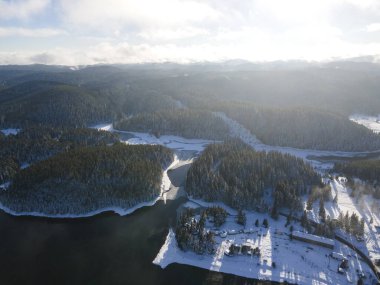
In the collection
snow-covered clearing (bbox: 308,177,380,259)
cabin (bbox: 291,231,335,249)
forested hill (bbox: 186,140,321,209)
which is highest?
forested hill (bbox: 186,140,321,209)

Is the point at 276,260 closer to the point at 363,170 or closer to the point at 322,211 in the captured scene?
the point at 322,211

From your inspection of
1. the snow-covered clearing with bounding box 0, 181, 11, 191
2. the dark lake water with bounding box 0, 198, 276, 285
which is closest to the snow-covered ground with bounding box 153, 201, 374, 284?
the dark lake water with bounding box 0, 198, 276, 285

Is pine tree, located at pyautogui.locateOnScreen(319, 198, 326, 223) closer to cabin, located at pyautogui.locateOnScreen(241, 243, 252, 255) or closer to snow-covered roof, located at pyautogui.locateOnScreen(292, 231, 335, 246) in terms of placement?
snow-covered roof, located at pyautogui.locateOnScreen(292, 231, 335, 246)

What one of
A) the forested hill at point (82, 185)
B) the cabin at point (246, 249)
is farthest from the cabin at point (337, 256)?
the forested hill at point (82, 185)

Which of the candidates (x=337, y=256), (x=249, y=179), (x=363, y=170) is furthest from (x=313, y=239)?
(x=363, y=170)

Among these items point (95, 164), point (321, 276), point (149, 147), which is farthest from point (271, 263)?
point (149, 147)

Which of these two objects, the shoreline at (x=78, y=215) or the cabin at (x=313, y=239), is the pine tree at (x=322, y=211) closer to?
the cabin at (x=313, y=239)

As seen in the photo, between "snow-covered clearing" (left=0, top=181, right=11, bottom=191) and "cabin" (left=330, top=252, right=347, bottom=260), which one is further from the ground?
"snow-covered clearing" (left=0, top=181, right=11, bottom=191)
